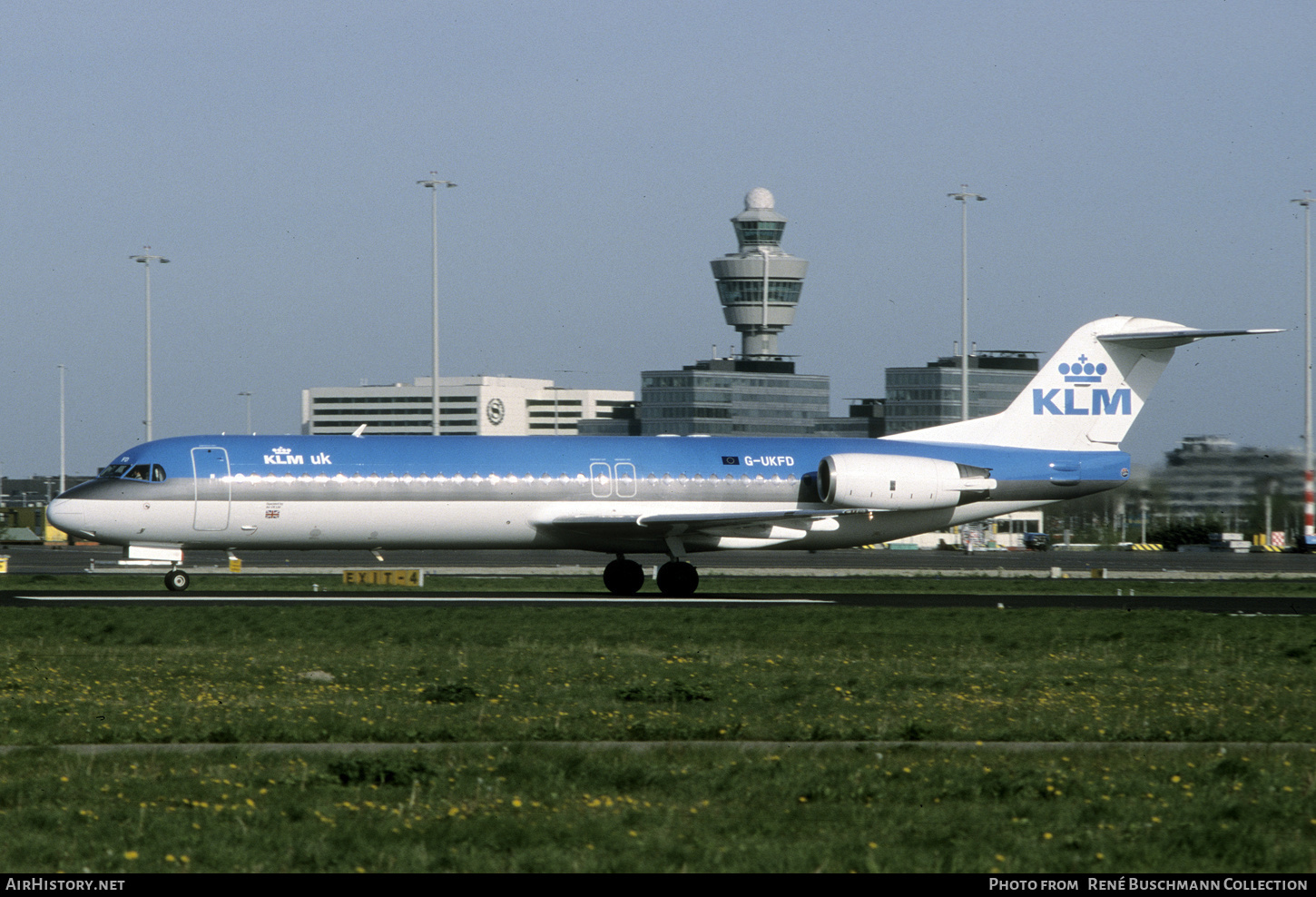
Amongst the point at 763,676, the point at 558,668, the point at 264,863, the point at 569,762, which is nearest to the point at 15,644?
the point at 558,668

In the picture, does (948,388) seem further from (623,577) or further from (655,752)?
(655,752)

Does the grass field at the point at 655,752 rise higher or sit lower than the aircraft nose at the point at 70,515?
lower

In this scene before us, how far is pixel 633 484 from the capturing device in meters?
36.7

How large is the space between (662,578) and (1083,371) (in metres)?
13.2

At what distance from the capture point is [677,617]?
92.7 feet

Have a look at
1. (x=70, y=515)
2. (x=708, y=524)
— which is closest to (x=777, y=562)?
(x=708, y=524)

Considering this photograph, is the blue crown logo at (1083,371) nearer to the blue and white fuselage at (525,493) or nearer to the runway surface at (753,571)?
the blue and white fuselage at (525,493)

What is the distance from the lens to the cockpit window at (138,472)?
34594 millimetres

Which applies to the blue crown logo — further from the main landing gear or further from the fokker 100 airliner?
the main landing gear

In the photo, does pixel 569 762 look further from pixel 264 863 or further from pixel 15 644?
pixel 15 644

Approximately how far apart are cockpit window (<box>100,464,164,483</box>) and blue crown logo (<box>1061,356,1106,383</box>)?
Answer: 24.0 m

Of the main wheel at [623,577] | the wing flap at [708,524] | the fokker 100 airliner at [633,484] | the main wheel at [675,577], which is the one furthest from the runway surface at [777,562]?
the wing flap at [708,524]

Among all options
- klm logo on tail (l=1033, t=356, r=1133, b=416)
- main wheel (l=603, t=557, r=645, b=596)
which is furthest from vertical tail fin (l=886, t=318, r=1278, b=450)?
main wheel (l=603, t=557, r=645, b=596)

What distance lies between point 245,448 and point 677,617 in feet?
42.7
